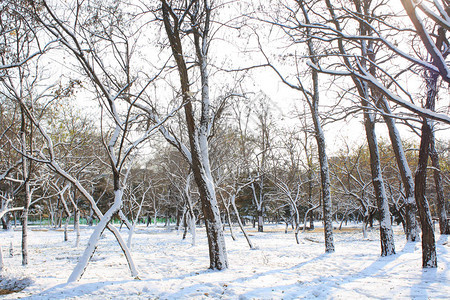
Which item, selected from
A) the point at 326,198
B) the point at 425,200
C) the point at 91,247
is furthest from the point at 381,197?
the point at 91,247

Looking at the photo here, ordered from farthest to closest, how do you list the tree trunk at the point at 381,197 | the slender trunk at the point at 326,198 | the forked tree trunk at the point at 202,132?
the slender trunk at the point at 326,198
the tree trunk at the point at 381,197
the forked tree trunk at the point at 202,132

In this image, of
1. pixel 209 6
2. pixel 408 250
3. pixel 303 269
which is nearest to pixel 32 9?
pixel 209 6

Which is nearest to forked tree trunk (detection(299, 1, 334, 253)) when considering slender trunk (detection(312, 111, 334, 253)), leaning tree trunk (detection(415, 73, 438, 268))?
slender trunk (detection(312, 111, 334, 253))

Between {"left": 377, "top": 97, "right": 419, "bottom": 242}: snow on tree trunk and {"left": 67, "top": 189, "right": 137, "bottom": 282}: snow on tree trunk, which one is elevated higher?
{"left": 377, "top": 97, "right": 419, "bottom": 242}: snow on tree trunk

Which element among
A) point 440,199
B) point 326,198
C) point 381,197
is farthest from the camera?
point 440,199

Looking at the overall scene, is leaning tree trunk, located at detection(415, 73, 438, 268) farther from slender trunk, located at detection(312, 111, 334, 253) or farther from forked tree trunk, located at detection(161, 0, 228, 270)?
forked tree trunk, located at detection(161, 0, 228, 270)

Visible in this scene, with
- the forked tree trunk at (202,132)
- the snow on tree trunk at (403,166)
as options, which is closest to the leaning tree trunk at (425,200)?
the snow on tree trunk at (403,166)

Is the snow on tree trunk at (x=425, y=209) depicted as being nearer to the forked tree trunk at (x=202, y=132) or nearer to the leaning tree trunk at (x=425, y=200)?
the leaning tree trunk at (x=425, y=200)

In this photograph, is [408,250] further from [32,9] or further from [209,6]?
[32,9]

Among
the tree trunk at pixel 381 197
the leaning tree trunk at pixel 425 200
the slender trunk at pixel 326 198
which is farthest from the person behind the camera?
the slender trunk at pixel 326 198

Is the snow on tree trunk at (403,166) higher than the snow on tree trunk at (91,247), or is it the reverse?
the snow on tree trunk at (403,166)

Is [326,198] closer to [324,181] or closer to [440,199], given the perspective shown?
[324,181]

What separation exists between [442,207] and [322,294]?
11763mm

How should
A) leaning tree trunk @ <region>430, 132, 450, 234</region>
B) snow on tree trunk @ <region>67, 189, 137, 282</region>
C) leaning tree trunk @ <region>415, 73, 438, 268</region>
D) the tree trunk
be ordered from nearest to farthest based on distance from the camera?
1. snow on tree trunk @ <region>67, 189, 137, 282</region>
2. leaning tree trunk @ <region>415, 73, 438, 268</region>
3. the tree trunk
4. leaning tree trunk @ <region>430, 132, 450, 234</region>
